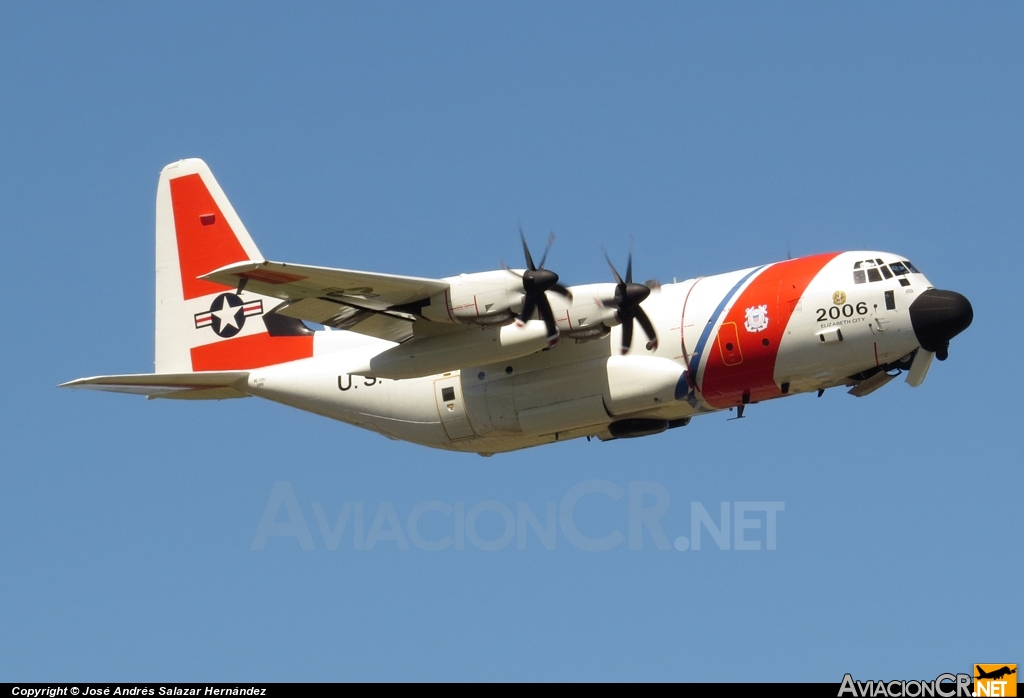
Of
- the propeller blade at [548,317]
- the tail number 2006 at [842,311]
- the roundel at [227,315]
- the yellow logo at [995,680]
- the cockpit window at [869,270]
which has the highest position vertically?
the roundel at [227,315]

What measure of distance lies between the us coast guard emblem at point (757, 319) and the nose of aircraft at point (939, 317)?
2741 millimetres

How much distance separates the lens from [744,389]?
94.7 ft

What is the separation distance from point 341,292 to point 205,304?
7230 mm

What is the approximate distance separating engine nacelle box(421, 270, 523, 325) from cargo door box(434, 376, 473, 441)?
127 inches

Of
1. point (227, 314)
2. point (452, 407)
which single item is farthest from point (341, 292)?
point (227, 314)

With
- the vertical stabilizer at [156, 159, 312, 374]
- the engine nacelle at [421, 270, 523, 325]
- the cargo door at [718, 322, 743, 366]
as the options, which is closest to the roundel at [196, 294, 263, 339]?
the vertical stabilizer at [156, 159, 312, 374]

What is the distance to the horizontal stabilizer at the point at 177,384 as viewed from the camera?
30531mm

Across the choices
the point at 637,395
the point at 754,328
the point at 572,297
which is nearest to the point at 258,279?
the point at 572,297

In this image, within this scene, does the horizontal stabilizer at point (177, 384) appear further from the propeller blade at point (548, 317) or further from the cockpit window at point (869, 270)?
the cockpit window at point (869, 270)

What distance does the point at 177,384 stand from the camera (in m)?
31.5

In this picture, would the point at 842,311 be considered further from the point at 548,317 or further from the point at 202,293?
the point at 202,293

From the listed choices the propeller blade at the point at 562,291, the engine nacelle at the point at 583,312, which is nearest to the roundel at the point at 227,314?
the propeller blade at the point at 562,291

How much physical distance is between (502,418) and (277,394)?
5293 millimetres

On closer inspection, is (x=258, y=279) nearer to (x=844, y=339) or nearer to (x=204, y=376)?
(x=204, y=376)
